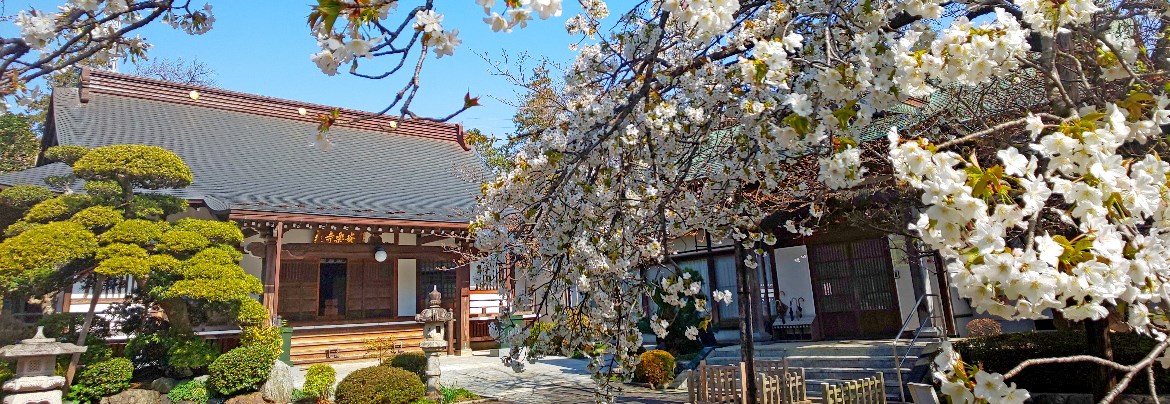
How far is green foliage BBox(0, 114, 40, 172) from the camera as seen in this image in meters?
18.5

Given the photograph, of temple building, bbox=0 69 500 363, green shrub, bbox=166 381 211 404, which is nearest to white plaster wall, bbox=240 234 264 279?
temple building, bbox=0 69 500 363

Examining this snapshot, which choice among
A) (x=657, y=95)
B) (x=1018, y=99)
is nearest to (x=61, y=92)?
(x=657, y=95)

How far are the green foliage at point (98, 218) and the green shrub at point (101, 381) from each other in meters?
1.80

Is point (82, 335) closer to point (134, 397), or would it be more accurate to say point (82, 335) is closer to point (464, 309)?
point (134, 397)

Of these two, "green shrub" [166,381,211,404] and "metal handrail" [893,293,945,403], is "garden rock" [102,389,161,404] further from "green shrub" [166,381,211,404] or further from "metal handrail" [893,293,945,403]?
"metal handrail" [893,293,945,403]

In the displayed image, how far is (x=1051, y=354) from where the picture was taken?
6594 mm

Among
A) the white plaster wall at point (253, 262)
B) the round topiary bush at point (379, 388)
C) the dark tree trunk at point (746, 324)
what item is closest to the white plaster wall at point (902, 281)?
the dark tree trunk at point (746, 324)

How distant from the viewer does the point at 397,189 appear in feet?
49.6

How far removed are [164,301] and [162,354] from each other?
860 millimetres

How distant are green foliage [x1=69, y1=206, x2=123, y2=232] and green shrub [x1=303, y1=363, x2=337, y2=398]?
335cm

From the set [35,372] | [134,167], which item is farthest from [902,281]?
[35,372]

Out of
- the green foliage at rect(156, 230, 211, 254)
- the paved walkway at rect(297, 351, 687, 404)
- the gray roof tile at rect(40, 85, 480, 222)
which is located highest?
the gray roof tile at rect(40, 85, 480, 222)

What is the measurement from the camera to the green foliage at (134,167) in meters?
8.77

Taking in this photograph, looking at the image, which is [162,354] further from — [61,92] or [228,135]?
[61,92]
